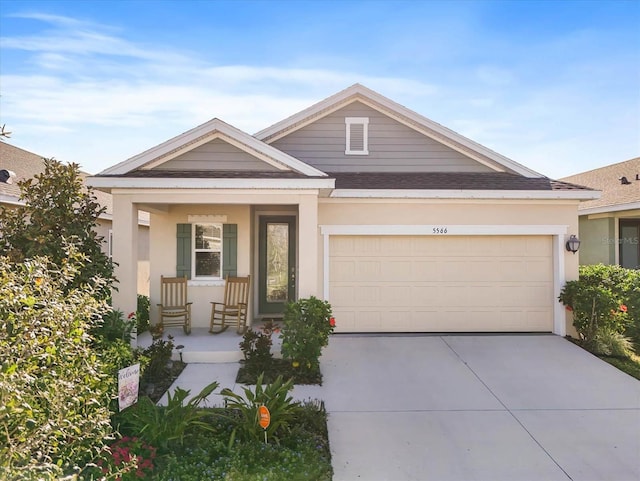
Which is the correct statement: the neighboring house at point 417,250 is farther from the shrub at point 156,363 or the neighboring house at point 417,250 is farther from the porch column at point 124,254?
the shrub at point 156,363

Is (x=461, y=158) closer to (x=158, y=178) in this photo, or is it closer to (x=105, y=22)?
(x=158, y=178)

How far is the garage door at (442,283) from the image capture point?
29.6ft

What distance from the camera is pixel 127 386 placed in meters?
4.61

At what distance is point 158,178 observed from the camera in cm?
716

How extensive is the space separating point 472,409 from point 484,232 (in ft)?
15.1

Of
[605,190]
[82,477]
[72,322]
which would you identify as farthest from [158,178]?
[605,190]

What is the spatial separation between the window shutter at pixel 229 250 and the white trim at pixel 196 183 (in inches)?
89.9

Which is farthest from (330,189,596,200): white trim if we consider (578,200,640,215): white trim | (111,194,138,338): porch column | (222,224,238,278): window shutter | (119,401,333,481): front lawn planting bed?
(119,401,333,481): front lawn planting bed

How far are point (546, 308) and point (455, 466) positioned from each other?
20.4ft

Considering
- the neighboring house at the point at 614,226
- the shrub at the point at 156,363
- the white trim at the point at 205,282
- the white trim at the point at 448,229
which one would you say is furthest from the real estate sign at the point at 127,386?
the neighboring house at the point at 614,226

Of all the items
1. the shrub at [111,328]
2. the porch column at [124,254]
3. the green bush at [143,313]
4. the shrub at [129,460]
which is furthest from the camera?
the green bush at [143,313]

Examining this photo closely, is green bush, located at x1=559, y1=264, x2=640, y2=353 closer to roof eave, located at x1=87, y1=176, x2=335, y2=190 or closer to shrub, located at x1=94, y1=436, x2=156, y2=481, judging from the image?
roof eave, located at x1=87, y1=176, x2=335, y2=190

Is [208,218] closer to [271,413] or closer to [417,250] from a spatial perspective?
[417,250]

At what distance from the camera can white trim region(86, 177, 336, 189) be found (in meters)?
7.15
